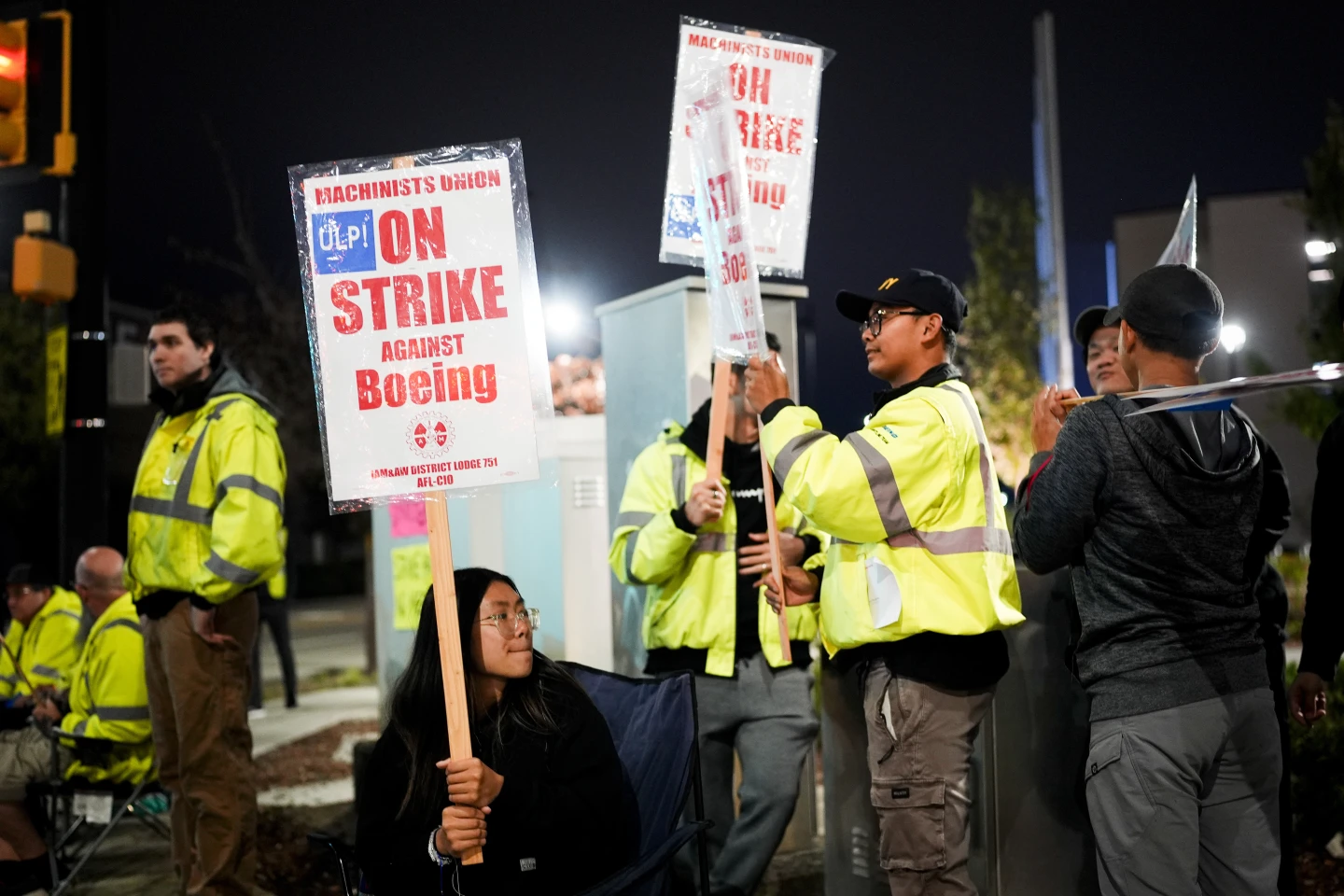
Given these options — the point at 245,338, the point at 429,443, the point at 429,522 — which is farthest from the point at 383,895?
the point at 245,338

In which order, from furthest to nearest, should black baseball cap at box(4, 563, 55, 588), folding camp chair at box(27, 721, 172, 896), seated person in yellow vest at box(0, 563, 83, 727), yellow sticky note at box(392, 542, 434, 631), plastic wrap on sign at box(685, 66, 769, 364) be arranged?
1. yellow sticky note at box(392, 542, 434, 631)
2. black baseball cap at box(4, 563, 55, 588)
3. seated person in yellow vest at box(0, 563, 83, 727)
4. folding camp chair at box(27, 721, 172, 896)
5. plastic wrap on sign at box(685, 66, 769, 364)

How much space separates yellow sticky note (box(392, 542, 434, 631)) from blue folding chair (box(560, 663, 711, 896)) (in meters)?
3.25

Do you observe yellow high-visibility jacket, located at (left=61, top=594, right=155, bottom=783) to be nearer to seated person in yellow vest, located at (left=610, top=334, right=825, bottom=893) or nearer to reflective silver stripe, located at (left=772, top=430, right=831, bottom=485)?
seated person in yellow vest, located at (left=610, top=334, right=825, bottom=893)

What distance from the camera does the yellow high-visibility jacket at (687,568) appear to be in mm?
4484

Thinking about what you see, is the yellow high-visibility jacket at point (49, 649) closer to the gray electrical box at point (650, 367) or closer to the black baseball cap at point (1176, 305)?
the gray electrical box at point (650, 367)

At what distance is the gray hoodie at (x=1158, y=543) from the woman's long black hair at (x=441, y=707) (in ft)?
4.83

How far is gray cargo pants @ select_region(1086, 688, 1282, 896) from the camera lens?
9.57ft

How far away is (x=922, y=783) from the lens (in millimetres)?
3414

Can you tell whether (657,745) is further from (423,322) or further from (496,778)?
(423,322)

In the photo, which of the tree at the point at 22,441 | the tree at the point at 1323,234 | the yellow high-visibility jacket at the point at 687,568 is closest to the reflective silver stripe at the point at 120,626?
the yellow high-visibility jacket at the point at 687,568

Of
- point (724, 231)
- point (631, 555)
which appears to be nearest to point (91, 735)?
point (631, 555)

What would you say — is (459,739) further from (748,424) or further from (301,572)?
(301,572)

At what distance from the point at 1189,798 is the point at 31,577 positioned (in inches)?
238

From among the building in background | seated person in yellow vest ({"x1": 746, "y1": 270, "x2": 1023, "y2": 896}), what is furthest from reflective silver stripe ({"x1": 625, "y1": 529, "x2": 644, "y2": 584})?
the building in background
